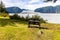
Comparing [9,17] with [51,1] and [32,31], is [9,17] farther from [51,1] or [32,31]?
[32,31]

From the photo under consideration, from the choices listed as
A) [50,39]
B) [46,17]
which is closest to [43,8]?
[46,17]

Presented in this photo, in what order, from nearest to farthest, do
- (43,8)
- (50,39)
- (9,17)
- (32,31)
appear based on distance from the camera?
(50,39), (32,31), (43,8), (9,17)

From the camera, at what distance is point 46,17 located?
1295 centimetres

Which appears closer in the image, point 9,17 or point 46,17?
point 46,17

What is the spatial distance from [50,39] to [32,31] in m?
1.16

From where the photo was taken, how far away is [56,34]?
30.0 ft

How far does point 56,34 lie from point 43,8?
13.3 ft

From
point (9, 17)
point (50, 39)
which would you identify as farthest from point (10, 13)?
point (50, 39)

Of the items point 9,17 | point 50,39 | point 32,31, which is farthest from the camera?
point 9,17

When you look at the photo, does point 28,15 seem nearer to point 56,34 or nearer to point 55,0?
point 55,0

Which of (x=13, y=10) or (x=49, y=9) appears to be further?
(x=13, y=10)

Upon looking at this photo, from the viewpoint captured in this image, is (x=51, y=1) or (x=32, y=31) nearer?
(x=32, y=31)

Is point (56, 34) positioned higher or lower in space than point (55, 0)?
lower

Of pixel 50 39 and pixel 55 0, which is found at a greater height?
pixel 55 0
